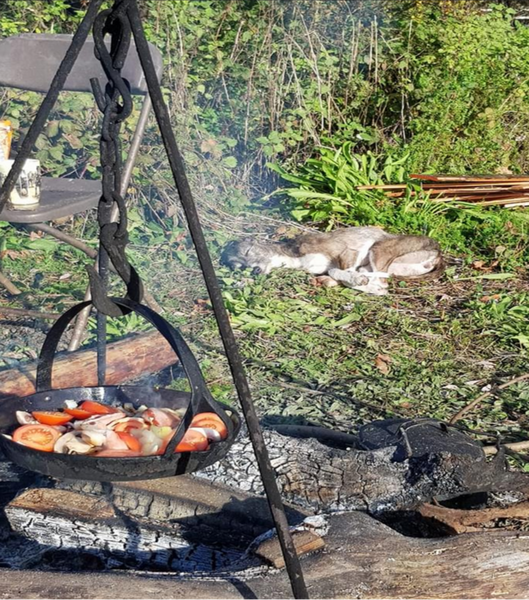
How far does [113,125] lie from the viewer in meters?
1.86

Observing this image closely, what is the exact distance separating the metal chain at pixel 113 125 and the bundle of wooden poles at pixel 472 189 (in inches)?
202

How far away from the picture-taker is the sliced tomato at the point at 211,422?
2082mm

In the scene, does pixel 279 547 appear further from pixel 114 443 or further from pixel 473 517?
pixel 473 517

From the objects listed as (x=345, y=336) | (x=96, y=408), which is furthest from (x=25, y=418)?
(x=345, y=336)

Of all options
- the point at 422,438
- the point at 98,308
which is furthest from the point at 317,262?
the point at 98,308

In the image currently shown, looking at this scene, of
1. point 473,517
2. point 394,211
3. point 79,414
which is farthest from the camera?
point 394,211

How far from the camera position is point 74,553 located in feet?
8.05

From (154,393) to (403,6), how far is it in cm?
668

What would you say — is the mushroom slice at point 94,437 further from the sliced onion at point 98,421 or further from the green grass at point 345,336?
the green grass at point 345,336

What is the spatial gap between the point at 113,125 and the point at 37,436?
793 mm

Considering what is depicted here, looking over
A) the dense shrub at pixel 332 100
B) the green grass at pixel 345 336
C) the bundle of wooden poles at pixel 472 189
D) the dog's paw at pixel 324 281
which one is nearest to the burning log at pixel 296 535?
the green grass at pixel 345 336

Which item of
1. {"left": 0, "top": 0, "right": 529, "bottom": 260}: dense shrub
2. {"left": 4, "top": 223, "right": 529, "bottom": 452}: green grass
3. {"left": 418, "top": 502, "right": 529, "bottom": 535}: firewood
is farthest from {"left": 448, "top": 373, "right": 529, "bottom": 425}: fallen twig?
{"left": 0, "top": 0, "right": 529, "bottom": 260}: dense shrub

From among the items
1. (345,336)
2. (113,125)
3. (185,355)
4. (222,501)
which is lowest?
(345,336)

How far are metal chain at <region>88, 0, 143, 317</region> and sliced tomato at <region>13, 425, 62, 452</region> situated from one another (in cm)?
36
